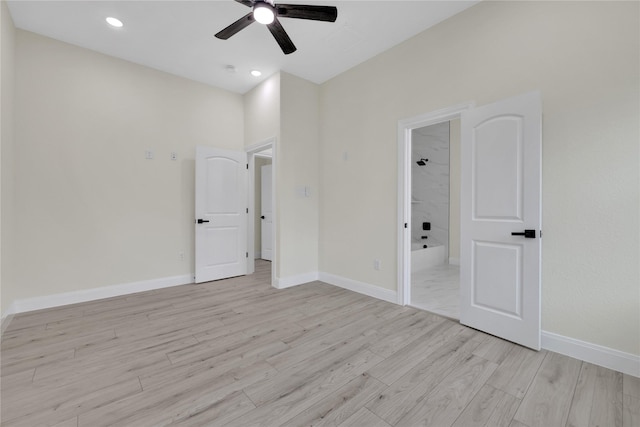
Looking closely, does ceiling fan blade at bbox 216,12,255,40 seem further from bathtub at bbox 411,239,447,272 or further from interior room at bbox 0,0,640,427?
bathtub at bbox 411,239,447,272

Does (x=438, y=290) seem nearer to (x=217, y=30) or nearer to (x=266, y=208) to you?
(x=266, y=208)

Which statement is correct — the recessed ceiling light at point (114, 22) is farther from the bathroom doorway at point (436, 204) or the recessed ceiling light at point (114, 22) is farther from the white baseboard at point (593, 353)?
the white baseboard at point (593, 353)

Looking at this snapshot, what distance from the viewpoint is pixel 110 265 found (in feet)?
11.4

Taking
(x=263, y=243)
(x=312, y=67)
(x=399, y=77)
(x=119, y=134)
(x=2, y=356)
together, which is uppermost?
(x=312, y=67)

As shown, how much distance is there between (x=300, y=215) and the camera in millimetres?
4090

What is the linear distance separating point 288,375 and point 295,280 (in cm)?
216

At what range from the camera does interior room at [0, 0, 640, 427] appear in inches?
67.4

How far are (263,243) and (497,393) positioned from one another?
5.03 m

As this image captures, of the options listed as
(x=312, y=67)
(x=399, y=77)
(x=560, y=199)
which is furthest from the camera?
(x=312, y=67)

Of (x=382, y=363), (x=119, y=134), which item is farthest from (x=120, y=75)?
(x=382, y=363)

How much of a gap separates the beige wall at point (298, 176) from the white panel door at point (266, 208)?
201cm

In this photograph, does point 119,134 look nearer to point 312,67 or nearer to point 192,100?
point 192,100

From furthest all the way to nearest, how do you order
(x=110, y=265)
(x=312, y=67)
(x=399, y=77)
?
1. (x=312, y=67)
2. (x=110, y=265)
3. (x=399, y=77)

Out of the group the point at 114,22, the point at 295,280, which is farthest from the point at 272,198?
the point at 114,22
